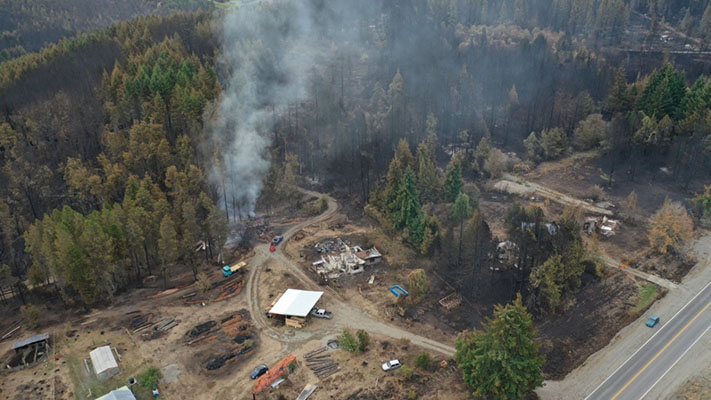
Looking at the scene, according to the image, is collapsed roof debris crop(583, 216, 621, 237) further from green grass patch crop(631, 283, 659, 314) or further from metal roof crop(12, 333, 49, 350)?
metal roof crop(12, 333, 49, 350)

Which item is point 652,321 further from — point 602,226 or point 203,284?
point 203,284

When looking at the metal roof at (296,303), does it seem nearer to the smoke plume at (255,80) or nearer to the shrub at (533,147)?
the smoke plume at (255,80)

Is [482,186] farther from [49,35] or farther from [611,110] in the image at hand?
[49,35]

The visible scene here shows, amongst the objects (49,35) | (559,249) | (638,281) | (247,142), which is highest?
(49,35)

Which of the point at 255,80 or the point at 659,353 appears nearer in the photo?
the point at 659,353

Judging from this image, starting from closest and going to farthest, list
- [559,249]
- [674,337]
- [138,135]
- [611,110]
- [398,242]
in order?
1. [674,337]
2. [559,249]
3. [398,242]
4. [138,135]
5. [611,110]

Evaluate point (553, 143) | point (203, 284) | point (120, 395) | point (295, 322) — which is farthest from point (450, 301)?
point (553, 143)

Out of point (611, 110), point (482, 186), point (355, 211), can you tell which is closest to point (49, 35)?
point (355, 211)
